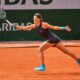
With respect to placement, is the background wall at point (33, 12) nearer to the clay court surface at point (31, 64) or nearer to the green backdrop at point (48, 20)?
the green backdrop at point (48, 20)

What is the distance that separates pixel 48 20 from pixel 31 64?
24.3 feet

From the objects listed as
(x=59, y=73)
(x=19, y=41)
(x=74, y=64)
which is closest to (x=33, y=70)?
(x=59, y=73)

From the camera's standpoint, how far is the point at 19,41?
19406mm

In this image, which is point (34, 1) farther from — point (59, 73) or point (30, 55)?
point (59, 73)

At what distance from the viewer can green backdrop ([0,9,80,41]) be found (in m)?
19.3

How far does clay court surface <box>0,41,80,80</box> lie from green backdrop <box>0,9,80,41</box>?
1.77 metres

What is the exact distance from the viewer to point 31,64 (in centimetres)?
1238

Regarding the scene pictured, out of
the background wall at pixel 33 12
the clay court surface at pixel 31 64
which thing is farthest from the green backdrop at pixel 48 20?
the clay court surface at pixel 31 64

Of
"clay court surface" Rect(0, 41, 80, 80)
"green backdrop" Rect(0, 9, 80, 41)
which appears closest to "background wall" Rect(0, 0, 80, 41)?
"green backdrop" Rect(0, 9, 80, 41)

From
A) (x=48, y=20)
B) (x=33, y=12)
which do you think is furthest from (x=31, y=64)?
(x=48, y=20)

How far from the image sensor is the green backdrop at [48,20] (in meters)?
19.3

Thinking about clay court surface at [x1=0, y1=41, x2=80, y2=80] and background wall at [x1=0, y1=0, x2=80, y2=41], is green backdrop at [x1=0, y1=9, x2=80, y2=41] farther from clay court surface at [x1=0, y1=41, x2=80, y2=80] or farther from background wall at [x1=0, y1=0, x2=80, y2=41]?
clay court surface at [x1=0, y1=41, x2=80, y2=80]

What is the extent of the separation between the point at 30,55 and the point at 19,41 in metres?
4.94

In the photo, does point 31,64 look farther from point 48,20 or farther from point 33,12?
point 48,20
